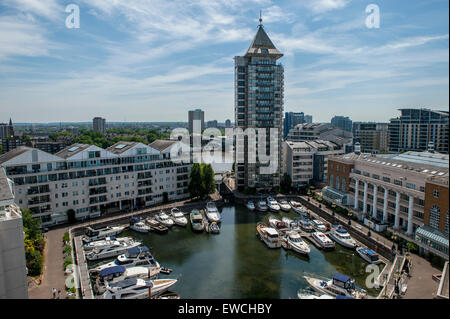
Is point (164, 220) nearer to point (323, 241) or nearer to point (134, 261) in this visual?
point (134, 261)

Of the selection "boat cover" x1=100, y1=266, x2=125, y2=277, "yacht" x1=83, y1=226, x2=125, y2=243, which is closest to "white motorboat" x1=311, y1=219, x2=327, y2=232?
"boat cover" x1=100, y1=266, x2=125, y2=277

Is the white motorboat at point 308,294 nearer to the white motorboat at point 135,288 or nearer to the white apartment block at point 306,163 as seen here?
the white motorboat at point 135,288

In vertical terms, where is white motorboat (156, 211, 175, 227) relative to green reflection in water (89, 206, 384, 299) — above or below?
above

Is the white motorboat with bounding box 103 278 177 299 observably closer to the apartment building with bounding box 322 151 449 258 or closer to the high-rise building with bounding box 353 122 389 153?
the apartment building with bounding box 322 151 449 258

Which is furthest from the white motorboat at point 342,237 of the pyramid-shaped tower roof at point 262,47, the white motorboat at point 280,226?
the pyramid-shaped tower roof at point 262,47

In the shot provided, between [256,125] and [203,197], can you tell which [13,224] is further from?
[256,125]

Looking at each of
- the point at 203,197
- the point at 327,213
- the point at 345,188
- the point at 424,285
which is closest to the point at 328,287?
the point at 424,285
